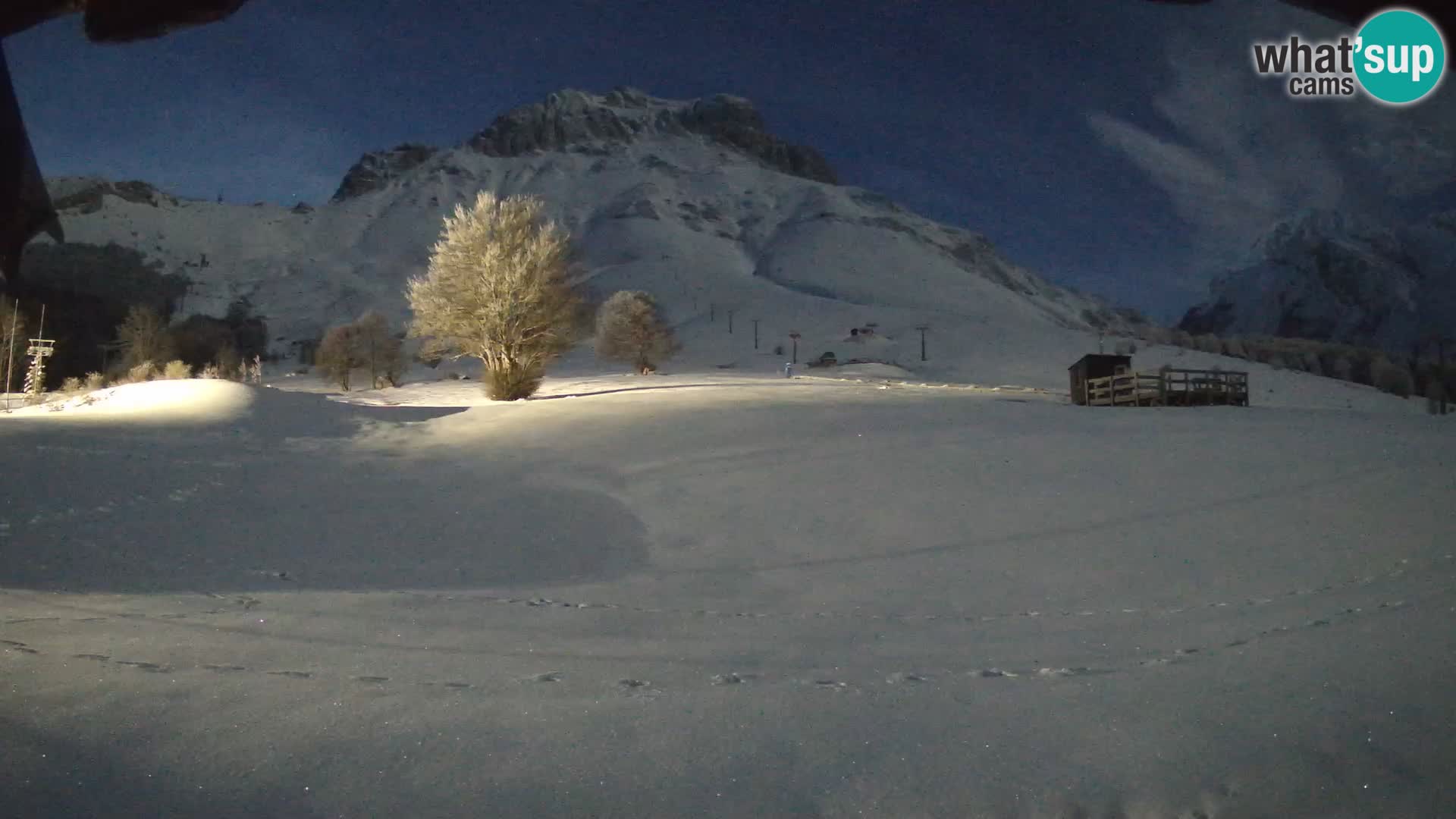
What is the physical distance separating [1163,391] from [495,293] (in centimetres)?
2428

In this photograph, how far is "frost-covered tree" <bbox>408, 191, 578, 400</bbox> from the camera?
2747 centimetres

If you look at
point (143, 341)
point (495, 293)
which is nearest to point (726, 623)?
point (495, 293)

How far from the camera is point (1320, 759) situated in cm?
355

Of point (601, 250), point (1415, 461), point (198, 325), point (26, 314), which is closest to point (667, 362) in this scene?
point (26, 314)

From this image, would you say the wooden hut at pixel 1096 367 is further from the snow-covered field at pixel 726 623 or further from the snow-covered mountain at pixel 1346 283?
the snow-covered mountain at pixel 1346 283

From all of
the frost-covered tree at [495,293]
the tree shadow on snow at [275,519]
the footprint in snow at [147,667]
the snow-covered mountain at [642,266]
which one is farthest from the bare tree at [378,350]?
the footprint in snow at [147,667]

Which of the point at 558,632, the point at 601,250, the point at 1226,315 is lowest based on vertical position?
the point at 558,632

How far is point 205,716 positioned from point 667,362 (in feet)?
232

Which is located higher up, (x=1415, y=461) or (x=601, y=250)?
(x=601, y=250)

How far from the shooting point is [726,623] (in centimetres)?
710

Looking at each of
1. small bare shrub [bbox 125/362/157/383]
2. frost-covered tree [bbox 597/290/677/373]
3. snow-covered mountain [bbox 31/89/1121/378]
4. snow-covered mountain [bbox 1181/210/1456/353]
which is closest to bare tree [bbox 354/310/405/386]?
small bare shrub [bbox 125/362/157/383]

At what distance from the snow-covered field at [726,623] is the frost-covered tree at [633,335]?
134 feet

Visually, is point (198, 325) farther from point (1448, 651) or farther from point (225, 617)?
point (1448, 651)

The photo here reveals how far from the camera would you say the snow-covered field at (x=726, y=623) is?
3410mm
